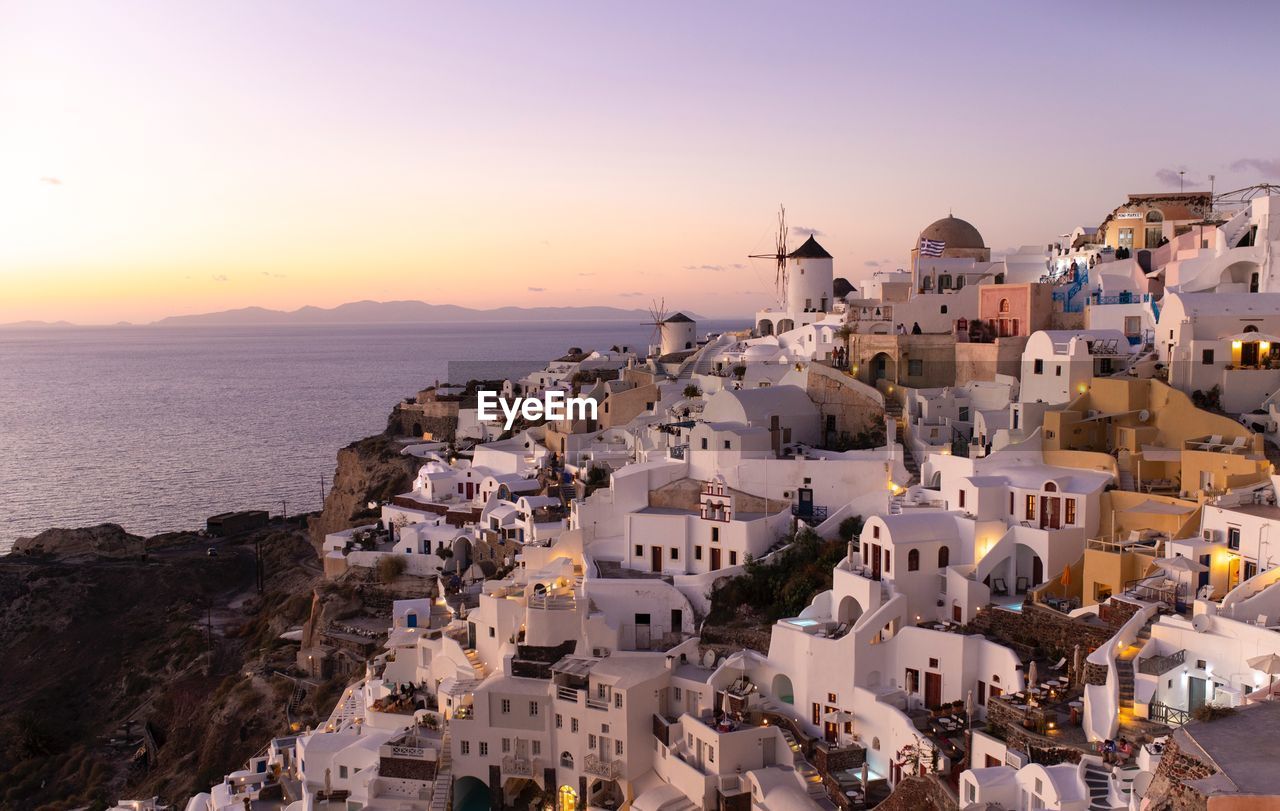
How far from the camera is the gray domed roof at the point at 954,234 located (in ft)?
Answer: 124

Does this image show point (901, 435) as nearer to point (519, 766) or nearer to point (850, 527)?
point (850, 527)

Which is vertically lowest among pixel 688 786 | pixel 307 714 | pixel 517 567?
pixel 307 714

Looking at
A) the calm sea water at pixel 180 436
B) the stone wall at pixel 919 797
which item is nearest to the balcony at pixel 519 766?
the stone wall at pixel 919 797

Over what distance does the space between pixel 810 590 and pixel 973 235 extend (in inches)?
802

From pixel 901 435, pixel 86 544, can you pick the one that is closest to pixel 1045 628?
pixel 901 435

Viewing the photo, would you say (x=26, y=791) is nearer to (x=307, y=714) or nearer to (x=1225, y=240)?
(x=307, y=714)

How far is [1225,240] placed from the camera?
93.0ft

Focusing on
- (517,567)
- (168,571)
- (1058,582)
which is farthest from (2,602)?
(1058,582)

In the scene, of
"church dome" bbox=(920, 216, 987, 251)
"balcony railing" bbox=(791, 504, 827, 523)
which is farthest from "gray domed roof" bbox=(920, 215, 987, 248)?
"balcony railing" bbox=(791, 504, 827, 523)

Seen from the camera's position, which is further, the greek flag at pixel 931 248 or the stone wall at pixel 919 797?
the greek flag at pixel 931 248

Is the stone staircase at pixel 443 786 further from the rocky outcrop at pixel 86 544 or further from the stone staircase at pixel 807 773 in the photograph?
the rocky outcrop at pixel 86 544

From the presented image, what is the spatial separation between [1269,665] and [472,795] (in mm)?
15112

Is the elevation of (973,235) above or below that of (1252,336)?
above

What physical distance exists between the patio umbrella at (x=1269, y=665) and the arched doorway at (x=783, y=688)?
8456 millimetres
